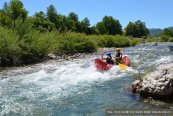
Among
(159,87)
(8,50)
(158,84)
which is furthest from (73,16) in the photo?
(159,87)

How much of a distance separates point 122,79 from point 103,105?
5.84 meters

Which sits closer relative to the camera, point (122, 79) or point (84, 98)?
point (84, 98)

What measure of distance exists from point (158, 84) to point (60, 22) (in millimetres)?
71107

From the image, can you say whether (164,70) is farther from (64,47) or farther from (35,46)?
(64,47)

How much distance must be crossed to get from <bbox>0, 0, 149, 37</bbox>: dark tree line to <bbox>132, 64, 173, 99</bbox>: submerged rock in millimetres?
24014

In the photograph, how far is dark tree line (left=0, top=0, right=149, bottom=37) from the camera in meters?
57.8

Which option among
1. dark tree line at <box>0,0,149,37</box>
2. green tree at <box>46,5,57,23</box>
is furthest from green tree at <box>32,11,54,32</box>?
green tree at <box>46,5,57,23</box>

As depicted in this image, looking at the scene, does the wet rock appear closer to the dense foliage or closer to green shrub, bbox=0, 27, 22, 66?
the dense foliage

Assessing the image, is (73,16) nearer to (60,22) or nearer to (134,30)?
(60,22)

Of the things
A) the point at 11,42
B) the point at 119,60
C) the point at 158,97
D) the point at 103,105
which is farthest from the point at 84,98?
the point at 11,42

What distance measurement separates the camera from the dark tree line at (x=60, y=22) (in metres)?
57.8

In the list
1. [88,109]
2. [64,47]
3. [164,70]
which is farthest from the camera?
[64,47]

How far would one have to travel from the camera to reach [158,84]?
39.5ft

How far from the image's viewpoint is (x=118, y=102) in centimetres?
1205
